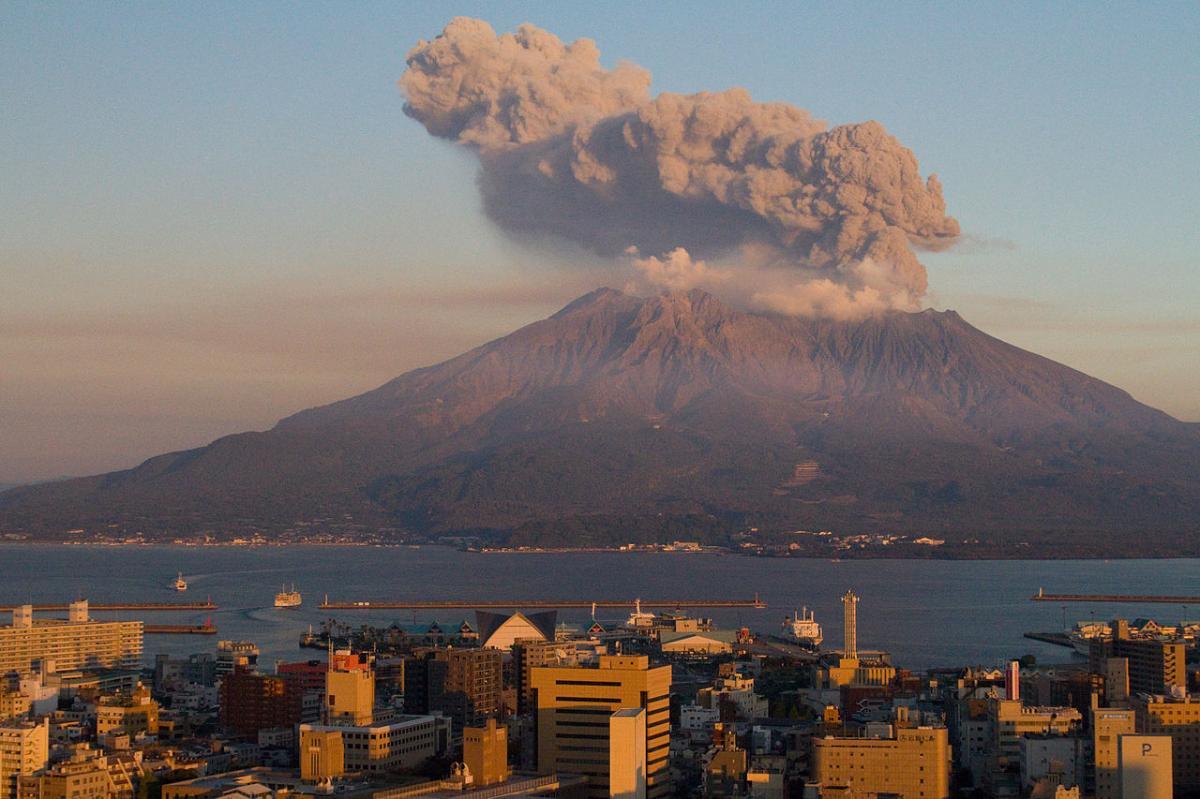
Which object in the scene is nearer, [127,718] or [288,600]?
[127,718]

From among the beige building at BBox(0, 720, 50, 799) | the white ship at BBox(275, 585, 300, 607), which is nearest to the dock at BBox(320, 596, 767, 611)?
the white ship at BBox(275, 585, 300, 607)

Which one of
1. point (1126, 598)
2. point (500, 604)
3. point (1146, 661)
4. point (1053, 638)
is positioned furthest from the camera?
point (1126, 598)

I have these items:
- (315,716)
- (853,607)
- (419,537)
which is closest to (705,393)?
(419,537)

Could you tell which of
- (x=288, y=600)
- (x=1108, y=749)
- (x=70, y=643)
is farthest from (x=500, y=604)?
(x=1108, y=749)

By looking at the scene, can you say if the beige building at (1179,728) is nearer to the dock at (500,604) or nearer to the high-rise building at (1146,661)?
the high-rise building at (1146,661)

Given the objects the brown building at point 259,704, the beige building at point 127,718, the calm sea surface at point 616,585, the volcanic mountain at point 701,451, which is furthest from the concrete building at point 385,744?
the volcanic mountain at point 701,451

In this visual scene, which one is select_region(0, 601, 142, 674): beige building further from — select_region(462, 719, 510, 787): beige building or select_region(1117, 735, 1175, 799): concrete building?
select_region(1117, 735, 1175, 799): concrete building

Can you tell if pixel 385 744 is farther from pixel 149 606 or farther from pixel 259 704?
pixel 149 606

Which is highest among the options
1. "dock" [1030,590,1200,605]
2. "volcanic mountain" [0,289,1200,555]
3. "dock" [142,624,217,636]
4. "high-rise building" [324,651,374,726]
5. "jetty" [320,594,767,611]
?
"volcanic mountain" [0,289,1200,555]
